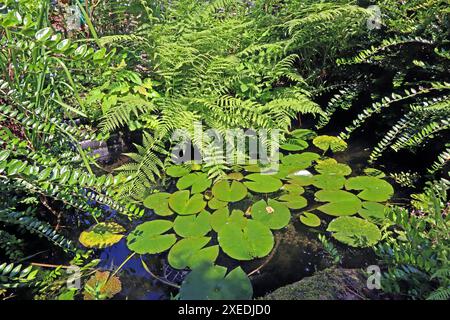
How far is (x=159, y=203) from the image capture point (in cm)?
169

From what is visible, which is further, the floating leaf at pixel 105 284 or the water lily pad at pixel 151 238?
the water lily pad at pixel 151 238

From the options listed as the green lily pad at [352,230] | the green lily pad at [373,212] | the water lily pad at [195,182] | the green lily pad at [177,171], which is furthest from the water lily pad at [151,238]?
the green lily pad at [373,212]

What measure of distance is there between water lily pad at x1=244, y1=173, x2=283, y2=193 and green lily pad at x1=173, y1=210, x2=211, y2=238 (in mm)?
285

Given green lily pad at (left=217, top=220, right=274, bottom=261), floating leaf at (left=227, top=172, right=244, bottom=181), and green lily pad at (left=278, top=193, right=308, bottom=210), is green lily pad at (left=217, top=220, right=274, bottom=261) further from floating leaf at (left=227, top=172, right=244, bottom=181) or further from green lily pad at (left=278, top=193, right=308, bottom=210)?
floating leaf at (left=227, top=172, right=244, bottom=181)

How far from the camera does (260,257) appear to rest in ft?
4.60

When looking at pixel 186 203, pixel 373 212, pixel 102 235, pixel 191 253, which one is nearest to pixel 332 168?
pixel 373 212

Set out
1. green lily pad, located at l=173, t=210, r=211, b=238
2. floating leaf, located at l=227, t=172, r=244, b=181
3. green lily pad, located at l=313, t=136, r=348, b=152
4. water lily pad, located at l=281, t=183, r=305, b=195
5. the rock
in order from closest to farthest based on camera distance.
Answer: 1. the rock
2. green lily pad, located at l=173, t=210, r=211, b=238
3. water lily pad, located at l=281, t=183, r=305, b=195
4. floating leaf, located at l=227, t=172, r=244, b=181
5. green lily pad, located at l=313, t=136, r=348, b=152

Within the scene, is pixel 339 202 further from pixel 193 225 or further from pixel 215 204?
pixel 193 225

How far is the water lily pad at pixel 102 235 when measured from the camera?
4.90 feet

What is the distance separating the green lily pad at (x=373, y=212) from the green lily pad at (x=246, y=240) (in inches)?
16.9

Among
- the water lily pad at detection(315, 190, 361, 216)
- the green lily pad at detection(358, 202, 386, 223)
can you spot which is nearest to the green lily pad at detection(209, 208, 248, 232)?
the water lily pad at detection(315, 190, 361, 216)

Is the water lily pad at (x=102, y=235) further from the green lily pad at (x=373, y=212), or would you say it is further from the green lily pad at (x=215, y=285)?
the green lily pad at (x=373, y=212)

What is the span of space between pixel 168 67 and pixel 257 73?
529 mm

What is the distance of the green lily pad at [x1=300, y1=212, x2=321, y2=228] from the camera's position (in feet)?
5.09
